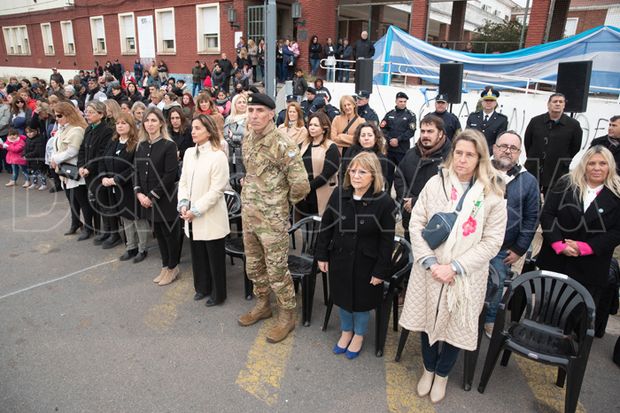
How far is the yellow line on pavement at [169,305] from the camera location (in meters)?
3.98

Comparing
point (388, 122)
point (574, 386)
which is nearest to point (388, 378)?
point (574, 386)

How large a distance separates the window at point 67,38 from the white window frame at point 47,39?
5.28ft

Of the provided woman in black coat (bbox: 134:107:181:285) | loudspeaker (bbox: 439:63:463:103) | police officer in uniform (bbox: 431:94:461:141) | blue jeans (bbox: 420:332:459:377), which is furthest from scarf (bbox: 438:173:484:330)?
loudspeaker (bbox: 439:63:463:103)

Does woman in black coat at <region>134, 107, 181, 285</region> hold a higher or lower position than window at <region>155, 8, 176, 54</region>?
lower

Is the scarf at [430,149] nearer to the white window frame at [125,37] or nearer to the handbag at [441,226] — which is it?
the handbag at [441,226]

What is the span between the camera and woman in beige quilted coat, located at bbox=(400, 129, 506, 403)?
8.91ft

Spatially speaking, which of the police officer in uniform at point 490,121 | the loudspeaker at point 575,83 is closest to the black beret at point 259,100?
the police officer in uniform at point 490,121

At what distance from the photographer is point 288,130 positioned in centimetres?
539

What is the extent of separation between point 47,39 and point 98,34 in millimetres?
7037

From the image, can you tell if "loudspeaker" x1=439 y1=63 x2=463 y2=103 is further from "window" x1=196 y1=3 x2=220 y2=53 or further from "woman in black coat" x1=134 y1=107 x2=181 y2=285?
"window" x1=196 y1=3 x2=220 y2=53

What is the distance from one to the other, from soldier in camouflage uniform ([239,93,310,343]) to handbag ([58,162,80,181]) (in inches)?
138

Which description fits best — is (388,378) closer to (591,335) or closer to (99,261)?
(591,335)

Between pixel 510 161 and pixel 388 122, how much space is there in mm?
3873

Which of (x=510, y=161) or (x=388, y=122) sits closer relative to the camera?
(x=510, y=161)
